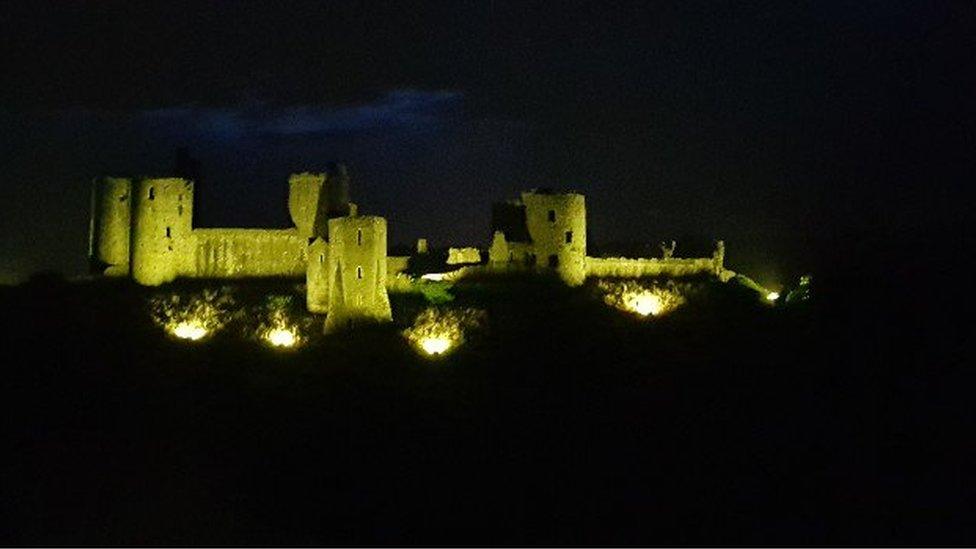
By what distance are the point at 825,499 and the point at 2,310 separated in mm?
33218

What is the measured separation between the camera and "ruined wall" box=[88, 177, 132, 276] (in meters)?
50.6

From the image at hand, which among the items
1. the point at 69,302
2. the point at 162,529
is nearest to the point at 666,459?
the point at 162,529

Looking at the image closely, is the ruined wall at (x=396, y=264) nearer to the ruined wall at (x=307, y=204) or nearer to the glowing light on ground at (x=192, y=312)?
the ruined wall at (x=307, y=204)

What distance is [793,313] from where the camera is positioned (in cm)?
5141

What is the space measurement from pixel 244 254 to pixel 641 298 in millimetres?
17585

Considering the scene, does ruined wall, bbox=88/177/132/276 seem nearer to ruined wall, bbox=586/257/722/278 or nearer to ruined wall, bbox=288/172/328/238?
ruined wall, bbox=288/172/328/238

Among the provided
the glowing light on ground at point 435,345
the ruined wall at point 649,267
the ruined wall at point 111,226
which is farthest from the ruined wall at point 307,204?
the ruined wall at point 649,267

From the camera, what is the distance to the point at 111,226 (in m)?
50.8

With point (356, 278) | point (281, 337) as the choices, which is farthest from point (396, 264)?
point (281, 337)

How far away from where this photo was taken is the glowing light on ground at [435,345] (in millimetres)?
44469

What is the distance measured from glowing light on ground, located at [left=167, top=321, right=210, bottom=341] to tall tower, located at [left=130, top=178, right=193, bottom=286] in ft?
14.0

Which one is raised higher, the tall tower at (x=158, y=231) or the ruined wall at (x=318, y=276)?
the tall tower at (x=158, y=231)

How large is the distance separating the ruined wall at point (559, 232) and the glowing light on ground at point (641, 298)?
5.13 feet

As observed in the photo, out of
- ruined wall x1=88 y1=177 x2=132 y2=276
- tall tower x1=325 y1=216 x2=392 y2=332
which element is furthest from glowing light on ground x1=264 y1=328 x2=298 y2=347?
ruined wall x1=88 y1=177 x2=132 y2=276
